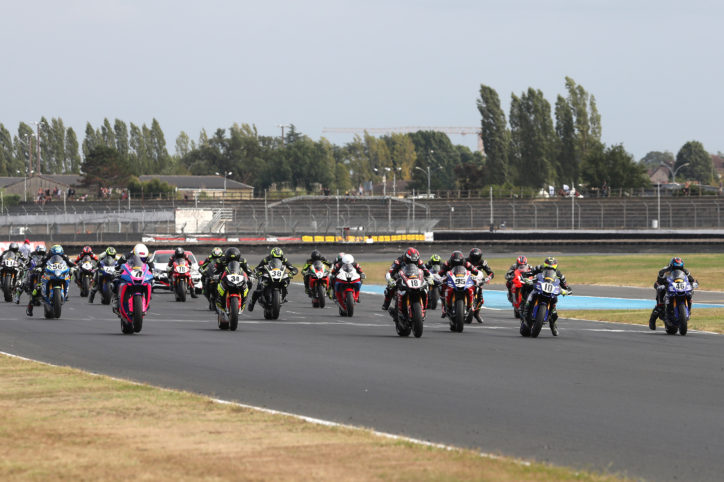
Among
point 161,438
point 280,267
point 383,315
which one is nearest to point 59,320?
point 280,267

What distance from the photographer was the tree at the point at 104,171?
147875 mm

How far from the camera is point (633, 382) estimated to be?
13.9 meters

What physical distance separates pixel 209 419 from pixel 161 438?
3.77 ft

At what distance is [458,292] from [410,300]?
166 cm

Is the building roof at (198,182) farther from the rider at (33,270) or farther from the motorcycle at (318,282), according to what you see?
the rider at (33,270)

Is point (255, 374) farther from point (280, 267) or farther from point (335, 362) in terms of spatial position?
point (280, 267)

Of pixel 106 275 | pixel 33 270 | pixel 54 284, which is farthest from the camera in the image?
pixel 106 275

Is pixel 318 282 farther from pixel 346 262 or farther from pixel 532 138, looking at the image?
pixel 532 138

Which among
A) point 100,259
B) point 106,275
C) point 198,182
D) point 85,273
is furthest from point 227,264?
point 198,182

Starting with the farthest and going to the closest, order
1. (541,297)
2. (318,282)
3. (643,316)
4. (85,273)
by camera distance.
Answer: (85,273), (318,282), (643,316), (541,297)

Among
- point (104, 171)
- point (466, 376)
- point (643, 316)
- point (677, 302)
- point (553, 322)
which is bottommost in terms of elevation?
point (466, 376)

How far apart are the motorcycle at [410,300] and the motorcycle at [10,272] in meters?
15.4

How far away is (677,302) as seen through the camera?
21.7 meters

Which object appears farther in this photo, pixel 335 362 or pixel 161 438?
pixel 335 362
